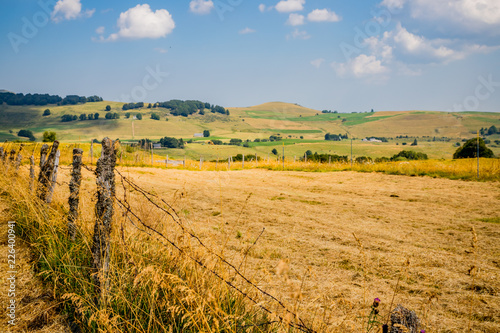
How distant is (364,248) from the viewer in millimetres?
6488

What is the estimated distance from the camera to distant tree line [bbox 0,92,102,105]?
146 meters

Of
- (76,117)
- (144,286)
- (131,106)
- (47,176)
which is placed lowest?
(144,286)

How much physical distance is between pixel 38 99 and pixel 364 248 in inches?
7269

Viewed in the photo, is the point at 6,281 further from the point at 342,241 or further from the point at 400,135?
the point at 400,135

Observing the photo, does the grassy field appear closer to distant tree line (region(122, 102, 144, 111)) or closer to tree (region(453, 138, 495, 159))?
tree (region(453, 138, 495, 159))

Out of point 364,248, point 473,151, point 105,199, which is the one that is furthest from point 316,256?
point 473,151

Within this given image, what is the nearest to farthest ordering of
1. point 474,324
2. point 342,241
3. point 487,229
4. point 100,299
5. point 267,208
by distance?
point 100,299 < point 474,324 < point 342,241 < point 487,229 < point 267,208

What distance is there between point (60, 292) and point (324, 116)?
196591mm

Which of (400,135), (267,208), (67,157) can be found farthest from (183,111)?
(267,208)

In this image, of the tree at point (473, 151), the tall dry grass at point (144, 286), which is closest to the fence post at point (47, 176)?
the tall dry grass at point (144, 286)

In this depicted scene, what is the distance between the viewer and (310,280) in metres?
5.00

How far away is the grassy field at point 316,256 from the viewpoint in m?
2.96

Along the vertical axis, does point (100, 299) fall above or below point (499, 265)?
above

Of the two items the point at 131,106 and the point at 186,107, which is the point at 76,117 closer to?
the point at 131,106
